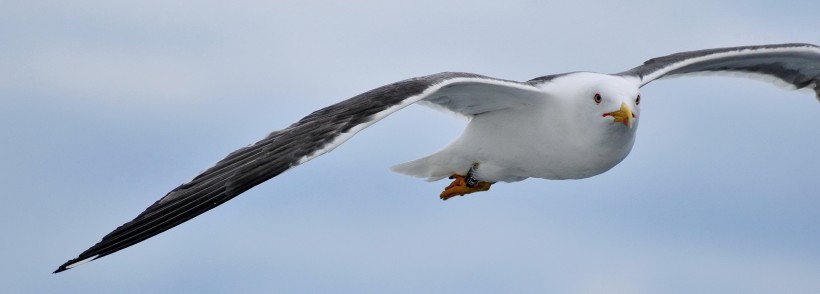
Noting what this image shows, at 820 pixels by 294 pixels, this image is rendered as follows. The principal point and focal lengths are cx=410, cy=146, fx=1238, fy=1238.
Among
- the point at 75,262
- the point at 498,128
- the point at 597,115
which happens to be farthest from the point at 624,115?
the point at 75,262

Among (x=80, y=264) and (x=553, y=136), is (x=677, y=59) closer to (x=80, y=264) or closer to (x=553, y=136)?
(x=553, y=136)

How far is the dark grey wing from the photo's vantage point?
14812 mm

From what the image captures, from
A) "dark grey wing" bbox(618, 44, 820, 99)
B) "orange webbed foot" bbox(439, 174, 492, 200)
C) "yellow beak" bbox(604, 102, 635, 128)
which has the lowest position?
"orange webbed foot" bbox(439, 174, 492, 200)

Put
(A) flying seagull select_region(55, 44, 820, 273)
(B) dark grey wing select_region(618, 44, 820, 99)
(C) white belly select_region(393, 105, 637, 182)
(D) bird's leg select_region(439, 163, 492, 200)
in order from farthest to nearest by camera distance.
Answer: (D) bird's leg select_region(439, 163, 492, 200) → (B) dark grey wing select_region(618, 44, 820, 99) → (C) white belly select_region(393, 105, 637, 182) → (A) flying seagull select_region(55, 44, 820, 273)

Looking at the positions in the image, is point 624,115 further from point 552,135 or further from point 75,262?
point 75,262

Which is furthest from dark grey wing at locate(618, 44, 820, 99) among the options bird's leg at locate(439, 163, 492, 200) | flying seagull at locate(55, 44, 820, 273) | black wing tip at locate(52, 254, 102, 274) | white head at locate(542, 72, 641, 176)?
black wing tip at locate(52, 254, 102, 274)

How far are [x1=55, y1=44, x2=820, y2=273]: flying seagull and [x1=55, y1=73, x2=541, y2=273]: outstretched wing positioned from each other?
12 millimetres

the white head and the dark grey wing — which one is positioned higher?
the dark grey wing

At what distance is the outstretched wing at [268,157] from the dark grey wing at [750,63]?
3297mm

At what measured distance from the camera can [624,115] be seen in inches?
513

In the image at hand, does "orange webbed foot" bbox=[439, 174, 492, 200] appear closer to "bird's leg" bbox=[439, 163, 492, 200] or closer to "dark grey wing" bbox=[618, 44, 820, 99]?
"bird's leg" bbox=[439, 163, 492, 200]

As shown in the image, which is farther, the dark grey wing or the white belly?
the dark grey wing

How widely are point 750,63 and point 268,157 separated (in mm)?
7415

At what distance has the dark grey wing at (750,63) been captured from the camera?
14812 millimetres
